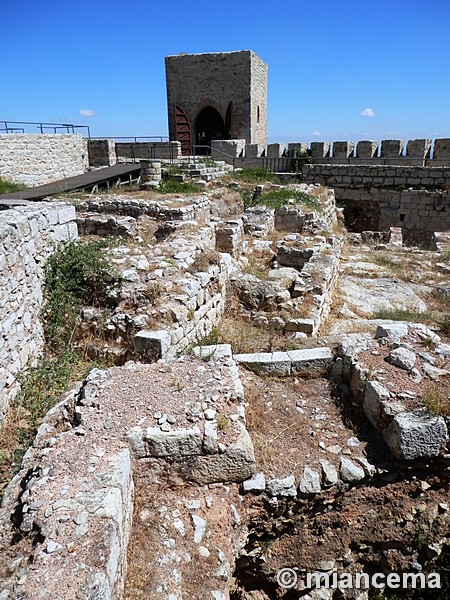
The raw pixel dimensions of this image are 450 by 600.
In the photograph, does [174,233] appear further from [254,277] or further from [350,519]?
[350,519]

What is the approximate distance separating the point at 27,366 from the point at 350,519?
395 cm

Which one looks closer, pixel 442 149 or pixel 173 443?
pixel 173 443

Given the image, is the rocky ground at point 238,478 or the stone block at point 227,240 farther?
the stone block at point 227,240

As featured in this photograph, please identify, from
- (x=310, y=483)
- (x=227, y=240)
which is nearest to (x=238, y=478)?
(x=310, y=483)

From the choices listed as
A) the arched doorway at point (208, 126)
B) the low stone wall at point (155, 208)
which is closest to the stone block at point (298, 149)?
the arched doorway at point (208, 126)

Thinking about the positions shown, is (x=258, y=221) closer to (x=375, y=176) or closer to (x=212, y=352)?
(x=375, y=176)

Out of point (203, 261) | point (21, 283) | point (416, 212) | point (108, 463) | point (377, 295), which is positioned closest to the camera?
point (108, 463)

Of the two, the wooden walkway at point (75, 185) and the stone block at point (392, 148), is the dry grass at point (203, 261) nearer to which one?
the wooden walkway at point (75, 185)

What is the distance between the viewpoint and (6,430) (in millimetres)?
4535

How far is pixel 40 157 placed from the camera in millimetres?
16250

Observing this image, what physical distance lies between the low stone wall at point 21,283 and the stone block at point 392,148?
14508 millimetres

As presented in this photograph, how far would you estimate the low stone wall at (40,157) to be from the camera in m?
14.8
